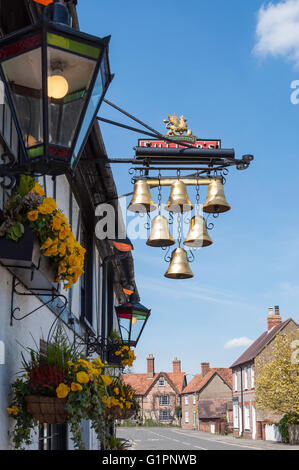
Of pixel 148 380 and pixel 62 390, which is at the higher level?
pixel 62 390

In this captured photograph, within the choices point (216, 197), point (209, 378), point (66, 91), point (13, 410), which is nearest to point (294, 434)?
point (209, 378)

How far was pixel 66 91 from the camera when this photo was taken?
3.63 meters

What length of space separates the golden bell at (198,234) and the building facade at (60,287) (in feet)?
4.54

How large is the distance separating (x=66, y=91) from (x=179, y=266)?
4.09 m

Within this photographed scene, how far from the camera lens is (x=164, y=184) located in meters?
7.20

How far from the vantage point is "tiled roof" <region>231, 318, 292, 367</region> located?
4599 cm

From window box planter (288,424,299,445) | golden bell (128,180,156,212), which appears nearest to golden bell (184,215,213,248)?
golden bell (128,180,156,212)

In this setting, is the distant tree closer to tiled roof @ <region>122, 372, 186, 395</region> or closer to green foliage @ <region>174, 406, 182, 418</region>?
green foliage @ <region>174, 406, 182, 418</region>

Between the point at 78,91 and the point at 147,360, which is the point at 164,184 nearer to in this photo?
the point at 78,91

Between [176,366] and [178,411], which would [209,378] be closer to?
[178,411]

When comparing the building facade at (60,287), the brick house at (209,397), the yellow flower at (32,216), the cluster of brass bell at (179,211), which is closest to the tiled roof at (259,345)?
the brick house at (209,397)

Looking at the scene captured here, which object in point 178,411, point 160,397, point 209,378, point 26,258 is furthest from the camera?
point 160,397

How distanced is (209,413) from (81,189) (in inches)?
2395

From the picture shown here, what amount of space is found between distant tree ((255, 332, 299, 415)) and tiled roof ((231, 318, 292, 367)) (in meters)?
8.62
